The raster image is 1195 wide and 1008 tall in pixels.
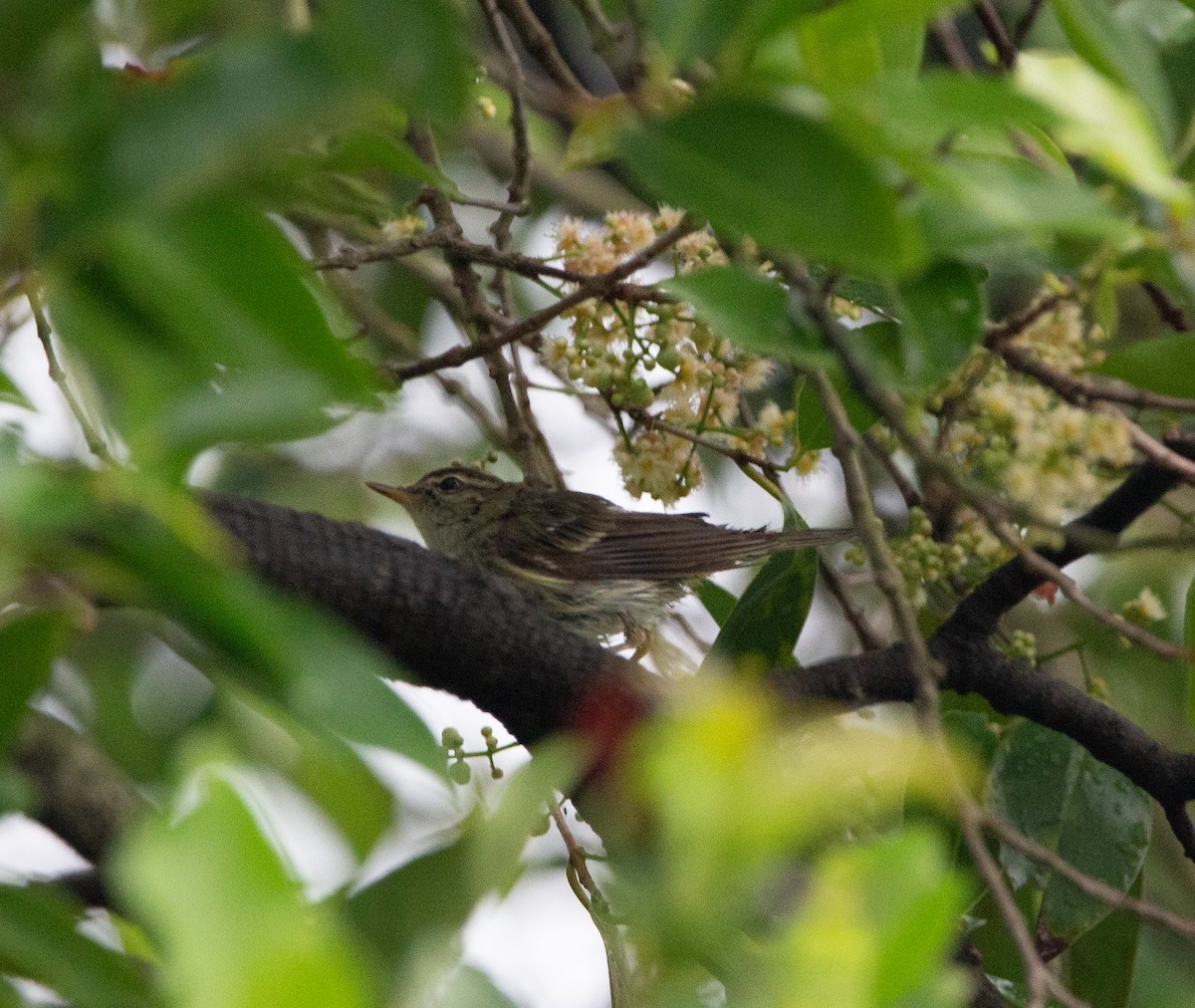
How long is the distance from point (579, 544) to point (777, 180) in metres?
3.52

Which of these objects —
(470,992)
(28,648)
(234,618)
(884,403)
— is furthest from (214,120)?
(884,403)

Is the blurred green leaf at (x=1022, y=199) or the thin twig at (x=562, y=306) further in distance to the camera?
the thin twig at (x=562, y=306)

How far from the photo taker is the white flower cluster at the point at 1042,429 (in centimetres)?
201

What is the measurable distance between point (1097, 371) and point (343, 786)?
1.51 m

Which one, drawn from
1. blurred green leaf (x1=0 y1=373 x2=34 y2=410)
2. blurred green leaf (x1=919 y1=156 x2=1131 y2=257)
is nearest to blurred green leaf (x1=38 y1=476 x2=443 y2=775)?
blurred green leaf (x1=0 y1=373 x2=34 y2=410)

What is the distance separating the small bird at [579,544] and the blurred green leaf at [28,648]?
291 centimetres

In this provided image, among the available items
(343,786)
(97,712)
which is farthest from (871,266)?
(97,712)

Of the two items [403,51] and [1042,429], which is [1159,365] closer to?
[1042,429]

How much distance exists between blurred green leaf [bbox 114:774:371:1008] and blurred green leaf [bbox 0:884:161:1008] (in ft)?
1.19

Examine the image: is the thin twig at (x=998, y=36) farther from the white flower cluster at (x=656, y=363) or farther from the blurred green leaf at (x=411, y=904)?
the blurred green leaf at (x=411, y=904)

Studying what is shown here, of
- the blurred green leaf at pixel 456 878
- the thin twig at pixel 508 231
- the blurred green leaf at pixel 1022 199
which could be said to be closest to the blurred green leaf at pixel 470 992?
the blurred green leaf at pixel 456 878

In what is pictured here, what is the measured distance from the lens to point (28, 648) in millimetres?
1270

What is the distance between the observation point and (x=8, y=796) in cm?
135

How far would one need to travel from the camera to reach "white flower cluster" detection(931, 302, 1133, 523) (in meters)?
2.01
